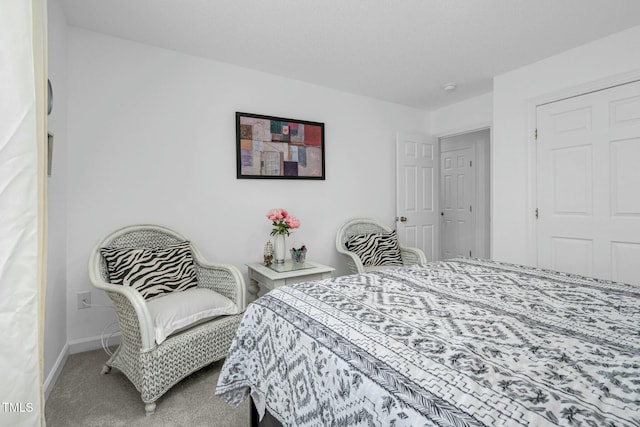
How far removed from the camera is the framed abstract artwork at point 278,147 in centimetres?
306

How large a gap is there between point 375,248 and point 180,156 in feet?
6.88

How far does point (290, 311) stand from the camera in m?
1.25

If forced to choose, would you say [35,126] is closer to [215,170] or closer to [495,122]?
[215,170]

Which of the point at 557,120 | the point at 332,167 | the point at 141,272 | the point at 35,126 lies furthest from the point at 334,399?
the point at 557,120

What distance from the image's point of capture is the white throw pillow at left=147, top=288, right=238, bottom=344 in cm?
182

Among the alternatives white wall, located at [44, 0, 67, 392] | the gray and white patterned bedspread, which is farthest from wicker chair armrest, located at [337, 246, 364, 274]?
white wall, located at [44, 0, 67, 392]

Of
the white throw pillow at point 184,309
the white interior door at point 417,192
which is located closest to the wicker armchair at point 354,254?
the white interior door at point 417,192

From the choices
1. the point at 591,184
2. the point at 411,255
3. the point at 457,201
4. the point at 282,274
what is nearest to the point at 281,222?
the point at 282,274

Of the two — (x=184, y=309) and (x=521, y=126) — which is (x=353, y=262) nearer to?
(x=184, y=309)

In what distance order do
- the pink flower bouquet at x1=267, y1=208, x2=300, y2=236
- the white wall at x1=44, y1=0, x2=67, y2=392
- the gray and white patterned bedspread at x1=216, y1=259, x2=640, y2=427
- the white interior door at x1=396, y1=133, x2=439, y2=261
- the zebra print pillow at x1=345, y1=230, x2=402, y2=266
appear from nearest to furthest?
the gray and white patterned bedspread at x1=216, y1=259, x2=640, y2=427 → the white wall at x1=44, y1=0, x2=67, y2=392 → the pink flower bouquet at x1=267, y1=208, x2=300, y2=236 → the zebra print pillow at x1=345, y1=230, x2=402, y2=266 → the white interior door at x1=396, y1=133, x2=439, y2=261

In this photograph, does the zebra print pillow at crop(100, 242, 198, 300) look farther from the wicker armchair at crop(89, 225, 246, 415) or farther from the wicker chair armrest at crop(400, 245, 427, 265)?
the wicker chair armrest at crop(400, 245, 427, 265)

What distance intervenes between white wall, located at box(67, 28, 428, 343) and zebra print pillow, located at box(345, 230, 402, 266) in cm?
32

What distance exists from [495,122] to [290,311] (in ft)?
10.4

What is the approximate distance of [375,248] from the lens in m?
3.44
